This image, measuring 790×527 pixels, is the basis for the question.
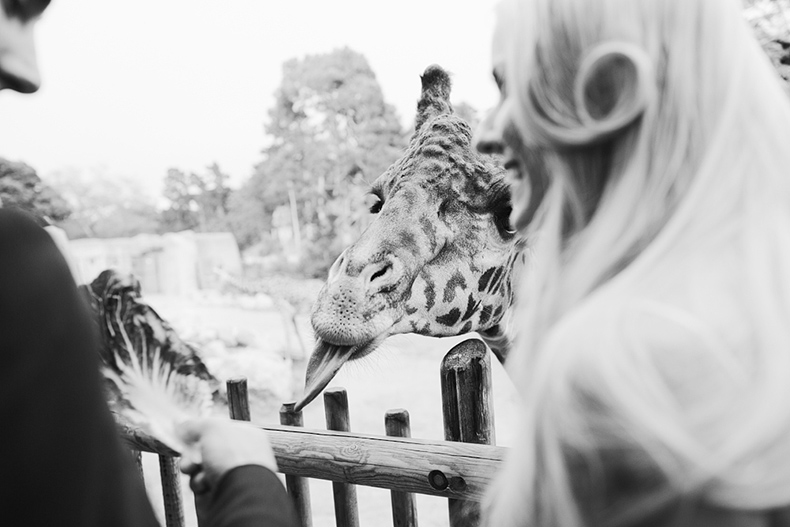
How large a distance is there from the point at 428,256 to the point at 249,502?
→ 3.59ft

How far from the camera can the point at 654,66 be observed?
0.56 m

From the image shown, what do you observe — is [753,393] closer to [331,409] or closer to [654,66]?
[654,66]

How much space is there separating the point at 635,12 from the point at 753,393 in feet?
1.08

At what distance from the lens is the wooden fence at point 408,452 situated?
1.53 metres

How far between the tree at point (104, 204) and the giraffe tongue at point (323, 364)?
20.2 feet

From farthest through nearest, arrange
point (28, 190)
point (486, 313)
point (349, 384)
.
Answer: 1. point (28, 190)
2. point (349, 384)
3. point (486, 313)

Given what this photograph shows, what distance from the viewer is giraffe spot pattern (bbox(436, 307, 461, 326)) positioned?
162 cm

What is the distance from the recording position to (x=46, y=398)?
0.40 metres

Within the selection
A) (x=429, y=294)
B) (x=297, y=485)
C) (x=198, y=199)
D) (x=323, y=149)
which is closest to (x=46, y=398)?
(x=429, y=294)

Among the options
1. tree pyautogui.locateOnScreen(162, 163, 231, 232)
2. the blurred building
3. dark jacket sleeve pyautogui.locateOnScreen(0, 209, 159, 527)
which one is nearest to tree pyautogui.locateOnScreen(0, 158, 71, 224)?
the blurred building

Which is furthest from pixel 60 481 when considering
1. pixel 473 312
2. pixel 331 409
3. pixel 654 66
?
pixel 331 409

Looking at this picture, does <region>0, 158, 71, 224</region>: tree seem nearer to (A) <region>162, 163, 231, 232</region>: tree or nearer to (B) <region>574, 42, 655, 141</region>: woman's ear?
(A) <region>162, 163, 231, 232</region>: tree

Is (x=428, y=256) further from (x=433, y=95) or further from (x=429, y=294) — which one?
(x=433, y=95)

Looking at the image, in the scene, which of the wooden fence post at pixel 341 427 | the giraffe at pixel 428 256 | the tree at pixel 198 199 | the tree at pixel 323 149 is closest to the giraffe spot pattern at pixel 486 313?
the giraffe at pixel 428 256
